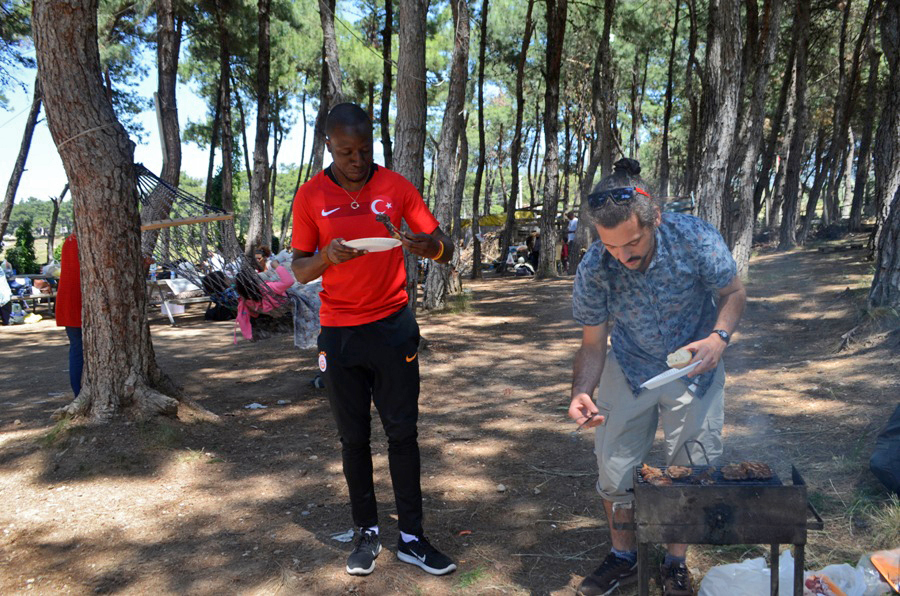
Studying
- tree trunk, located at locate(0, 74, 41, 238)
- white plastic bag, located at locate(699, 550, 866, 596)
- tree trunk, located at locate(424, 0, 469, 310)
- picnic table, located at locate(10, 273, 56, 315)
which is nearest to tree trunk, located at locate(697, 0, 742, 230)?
tree trunk, located at locate(424, 0, 469, 310)

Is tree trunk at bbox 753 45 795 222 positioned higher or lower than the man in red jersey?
higher

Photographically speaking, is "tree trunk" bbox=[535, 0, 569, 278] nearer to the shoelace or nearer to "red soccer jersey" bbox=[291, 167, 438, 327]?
"red soccer jersey" bbox=[291, 167, 438, 327]

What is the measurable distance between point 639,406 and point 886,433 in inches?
64.1

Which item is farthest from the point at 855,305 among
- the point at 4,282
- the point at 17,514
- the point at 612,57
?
the point at 612,57

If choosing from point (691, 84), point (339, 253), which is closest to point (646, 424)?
point (339, 253)

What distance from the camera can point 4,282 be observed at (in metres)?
12.4

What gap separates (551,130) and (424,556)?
13.1m

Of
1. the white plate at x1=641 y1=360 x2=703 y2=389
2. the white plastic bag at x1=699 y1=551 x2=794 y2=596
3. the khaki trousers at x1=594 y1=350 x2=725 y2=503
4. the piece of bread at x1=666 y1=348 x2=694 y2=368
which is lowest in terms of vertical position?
the white plastic bag at x1=699 y1=551 x2=794 y2=596

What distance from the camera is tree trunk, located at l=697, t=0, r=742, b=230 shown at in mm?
9094

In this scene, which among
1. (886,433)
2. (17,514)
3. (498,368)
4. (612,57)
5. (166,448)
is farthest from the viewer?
(612,57)

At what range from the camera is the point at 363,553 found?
309 cm

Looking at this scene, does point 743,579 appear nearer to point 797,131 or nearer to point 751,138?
point 751,138

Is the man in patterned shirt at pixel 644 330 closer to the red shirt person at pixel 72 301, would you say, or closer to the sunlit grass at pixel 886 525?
the sunlit grass at pixel 886 525

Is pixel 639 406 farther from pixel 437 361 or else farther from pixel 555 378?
pixel 437 361
